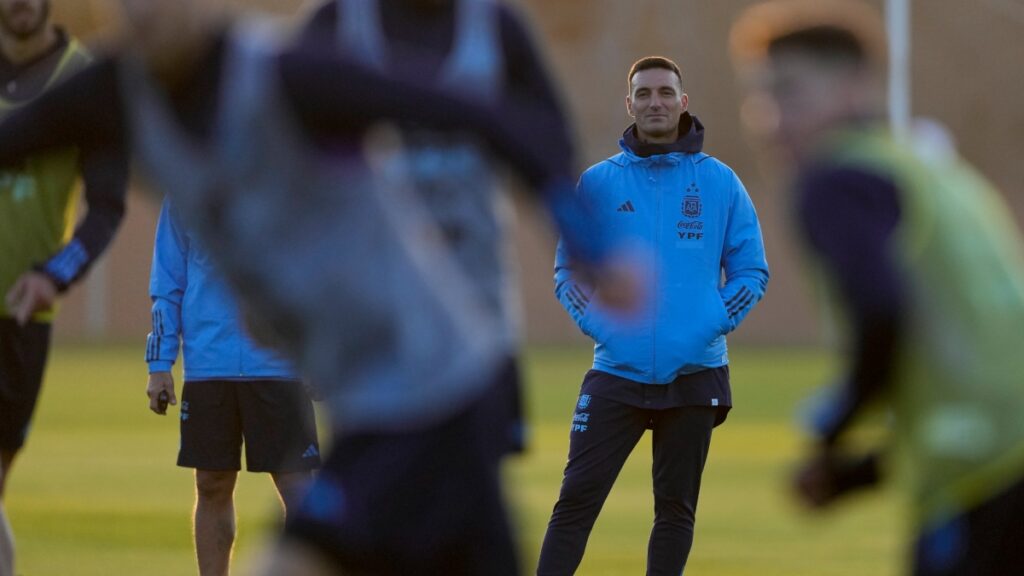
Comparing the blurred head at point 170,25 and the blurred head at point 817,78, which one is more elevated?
the blurred head at point 170,25

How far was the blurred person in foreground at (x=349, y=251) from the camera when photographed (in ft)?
14.6

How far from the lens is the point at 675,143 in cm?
909

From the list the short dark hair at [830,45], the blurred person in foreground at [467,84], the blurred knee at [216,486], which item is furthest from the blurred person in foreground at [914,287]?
the blurred knee at [216,486]

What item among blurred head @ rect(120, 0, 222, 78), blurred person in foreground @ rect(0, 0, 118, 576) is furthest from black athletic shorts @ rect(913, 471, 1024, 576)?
blurred person in foreground @ rect(0, 0, 118, 576)

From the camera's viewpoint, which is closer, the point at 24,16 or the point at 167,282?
the point at 24,16

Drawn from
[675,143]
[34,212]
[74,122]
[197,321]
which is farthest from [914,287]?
[197,321]

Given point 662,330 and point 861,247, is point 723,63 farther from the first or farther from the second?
point 861,247

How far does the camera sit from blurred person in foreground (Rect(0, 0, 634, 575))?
14.6 ft

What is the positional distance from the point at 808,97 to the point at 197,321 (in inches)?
209

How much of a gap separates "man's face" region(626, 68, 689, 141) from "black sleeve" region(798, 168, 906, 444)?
462 cm

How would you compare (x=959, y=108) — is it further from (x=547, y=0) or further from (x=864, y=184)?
(x=864, y=184)

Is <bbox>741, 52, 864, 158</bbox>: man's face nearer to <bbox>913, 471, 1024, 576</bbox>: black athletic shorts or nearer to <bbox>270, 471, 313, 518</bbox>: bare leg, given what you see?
<bbox>913, 471, 1024, 576</bbox>: black athletic shorts

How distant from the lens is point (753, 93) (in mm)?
4758

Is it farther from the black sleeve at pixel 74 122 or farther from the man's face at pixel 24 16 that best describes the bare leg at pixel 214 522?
the black sleeve at pixel 74 122
